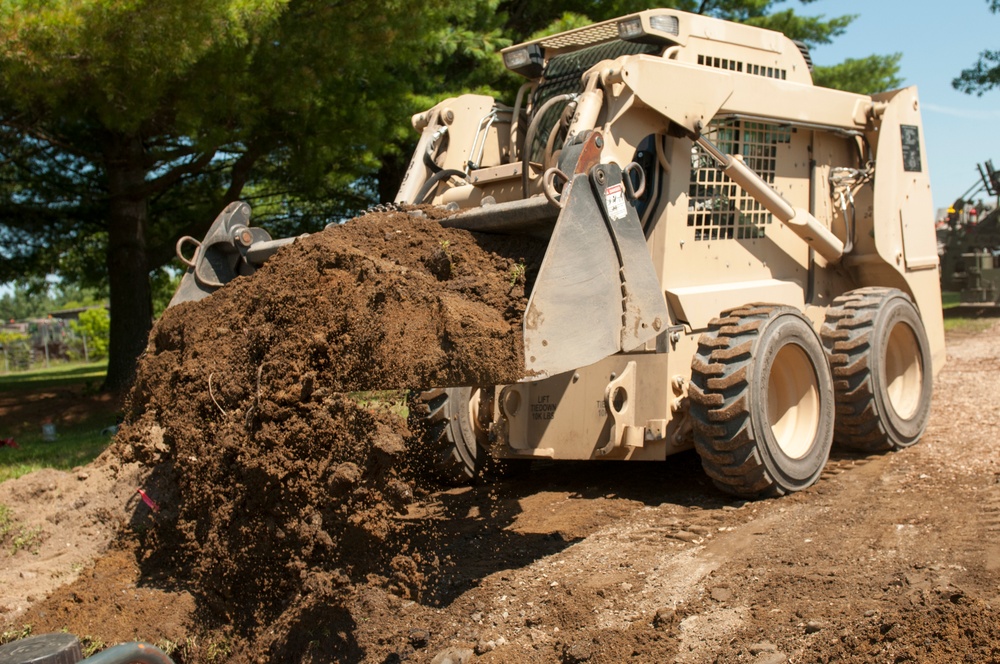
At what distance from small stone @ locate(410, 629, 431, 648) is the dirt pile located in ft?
0.79

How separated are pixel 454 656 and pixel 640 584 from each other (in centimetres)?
99

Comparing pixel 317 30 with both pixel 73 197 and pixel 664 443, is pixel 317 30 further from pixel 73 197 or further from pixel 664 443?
pixel 664 443

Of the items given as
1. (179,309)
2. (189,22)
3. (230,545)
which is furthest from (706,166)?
(189,22)

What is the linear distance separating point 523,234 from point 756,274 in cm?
213

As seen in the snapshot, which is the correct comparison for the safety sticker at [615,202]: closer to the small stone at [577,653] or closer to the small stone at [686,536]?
the small stone at [686,536]

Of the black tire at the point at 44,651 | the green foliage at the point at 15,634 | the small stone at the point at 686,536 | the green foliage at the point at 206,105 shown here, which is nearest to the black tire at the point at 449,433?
the small stone at the point at 686,536

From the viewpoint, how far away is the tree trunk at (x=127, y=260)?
12.1 metres

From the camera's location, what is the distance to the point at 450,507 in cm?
614

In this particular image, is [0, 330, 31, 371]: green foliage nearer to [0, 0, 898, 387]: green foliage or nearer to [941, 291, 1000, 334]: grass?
[0, 0, 898, 387]: green foliage

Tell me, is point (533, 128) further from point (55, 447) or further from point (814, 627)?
point (55, 447)

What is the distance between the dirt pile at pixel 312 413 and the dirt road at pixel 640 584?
0.64ft

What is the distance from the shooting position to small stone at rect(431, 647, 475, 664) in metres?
4.05

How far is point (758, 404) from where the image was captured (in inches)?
216

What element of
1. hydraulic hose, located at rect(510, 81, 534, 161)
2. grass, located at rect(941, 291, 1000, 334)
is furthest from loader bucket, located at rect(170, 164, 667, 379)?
grass, located at rect(941, 291, 1000, 334)
